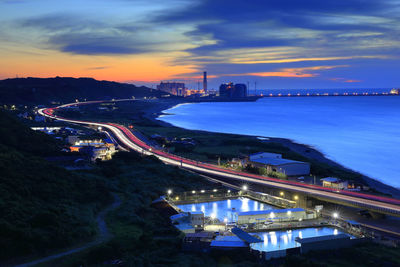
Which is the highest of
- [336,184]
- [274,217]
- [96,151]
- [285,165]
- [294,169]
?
[96,151]

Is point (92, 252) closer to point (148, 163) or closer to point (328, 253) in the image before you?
point (328, 253)

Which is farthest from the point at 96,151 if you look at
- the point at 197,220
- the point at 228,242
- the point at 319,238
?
the point at 319,238

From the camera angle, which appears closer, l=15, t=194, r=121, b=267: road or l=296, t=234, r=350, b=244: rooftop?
l=15, t=194, r=121, b=267: road

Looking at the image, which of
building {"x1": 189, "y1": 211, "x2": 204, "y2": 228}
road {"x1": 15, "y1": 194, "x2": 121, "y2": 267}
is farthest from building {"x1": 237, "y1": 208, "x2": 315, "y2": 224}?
road {"x1": 15, "y1": 194, "x2": 121, "y2": 267}

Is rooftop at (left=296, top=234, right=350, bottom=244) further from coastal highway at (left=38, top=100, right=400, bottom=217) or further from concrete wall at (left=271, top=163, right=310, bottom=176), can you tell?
concrete wall at (left=271, top=163, right=310, bottom=176)

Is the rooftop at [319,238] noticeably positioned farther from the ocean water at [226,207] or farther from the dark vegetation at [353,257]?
the ocean water at [226,207]

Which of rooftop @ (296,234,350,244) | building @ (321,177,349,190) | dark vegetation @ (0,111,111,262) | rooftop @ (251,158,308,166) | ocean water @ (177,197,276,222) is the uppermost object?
dark vegetation @ (0,111,111,262)

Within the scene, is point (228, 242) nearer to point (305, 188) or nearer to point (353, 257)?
point (353, 257)

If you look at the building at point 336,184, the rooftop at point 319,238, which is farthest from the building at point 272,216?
the building at point 336,184

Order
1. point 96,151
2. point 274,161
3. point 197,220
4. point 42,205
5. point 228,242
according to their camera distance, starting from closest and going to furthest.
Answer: point 228,242, point 42,205, point 197,220, point 274,161, point 96,151

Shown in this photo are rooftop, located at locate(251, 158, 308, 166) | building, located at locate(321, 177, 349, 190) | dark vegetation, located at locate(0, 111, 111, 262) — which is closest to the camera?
dark vegetation, located at locate(0, 111, 111, 262)
